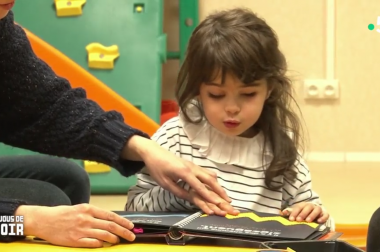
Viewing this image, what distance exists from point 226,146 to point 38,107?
13.5 inches

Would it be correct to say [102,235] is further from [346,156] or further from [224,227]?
[346,156]

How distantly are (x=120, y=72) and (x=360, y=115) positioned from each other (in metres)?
1.15

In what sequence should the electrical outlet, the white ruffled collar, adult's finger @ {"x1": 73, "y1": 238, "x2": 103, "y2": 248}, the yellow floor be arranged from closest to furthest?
adult's finger @ {"x1": 73, "y1": 238, "x2": 103, "y2": 248} < the white ruffled collar < the yellow floor < the electrical outlet

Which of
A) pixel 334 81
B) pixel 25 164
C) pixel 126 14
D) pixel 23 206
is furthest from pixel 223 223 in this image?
pixel 334 81

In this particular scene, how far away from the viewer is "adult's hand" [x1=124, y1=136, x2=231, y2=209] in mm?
860

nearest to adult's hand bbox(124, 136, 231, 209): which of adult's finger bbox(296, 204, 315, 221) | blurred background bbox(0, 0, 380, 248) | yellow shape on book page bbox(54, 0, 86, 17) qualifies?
adult's finger bbox(296, 204, 315, 221)

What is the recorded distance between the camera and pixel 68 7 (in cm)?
219

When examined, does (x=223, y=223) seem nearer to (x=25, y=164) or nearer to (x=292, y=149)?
(x=292, y=149)

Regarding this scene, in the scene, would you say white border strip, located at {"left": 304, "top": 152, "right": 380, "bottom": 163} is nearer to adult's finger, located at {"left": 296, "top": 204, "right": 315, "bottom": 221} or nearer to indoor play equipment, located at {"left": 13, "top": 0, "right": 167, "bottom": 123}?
indoor play equipment, located at {"left": 13, "top": 0, "right": 167, "bottom": 123}

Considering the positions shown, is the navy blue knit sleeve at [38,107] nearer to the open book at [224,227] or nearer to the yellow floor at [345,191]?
the open book at [224,227]

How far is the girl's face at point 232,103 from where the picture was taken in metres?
1.02

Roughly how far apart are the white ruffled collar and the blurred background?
1.01 meters

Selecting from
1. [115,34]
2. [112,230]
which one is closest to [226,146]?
[112,230]

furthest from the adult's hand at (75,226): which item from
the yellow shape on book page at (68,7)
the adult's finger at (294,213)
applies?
the yellow shape on book page at (68,7)
